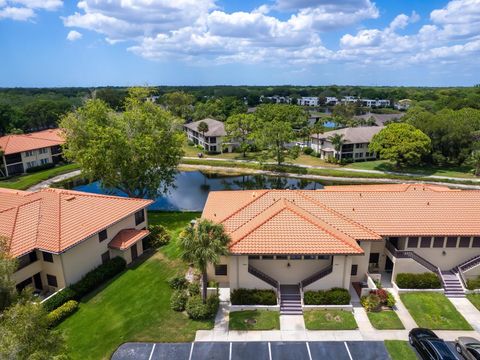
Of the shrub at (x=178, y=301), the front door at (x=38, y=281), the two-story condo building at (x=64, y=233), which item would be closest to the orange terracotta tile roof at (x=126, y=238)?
the two-story condo building at (x=64, y=233)

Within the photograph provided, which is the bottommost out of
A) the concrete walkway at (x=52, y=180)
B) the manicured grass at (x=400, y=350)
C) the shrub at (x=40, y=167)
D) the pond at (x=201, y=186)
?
the pond at (x=201, y=186)

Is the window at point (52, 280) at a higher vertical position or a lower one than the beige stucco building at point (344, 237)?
lower

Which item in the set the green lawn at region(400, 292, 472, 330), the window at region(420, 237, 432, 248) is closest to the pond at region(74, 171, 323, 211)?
the window at region(420, 237, 432, 248)

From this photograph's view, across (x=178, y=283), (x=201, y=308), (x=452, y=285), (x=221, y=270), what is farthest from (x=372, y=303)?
(x=178, y=283)

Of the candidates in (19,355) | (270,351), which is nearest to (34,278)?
(19,355)

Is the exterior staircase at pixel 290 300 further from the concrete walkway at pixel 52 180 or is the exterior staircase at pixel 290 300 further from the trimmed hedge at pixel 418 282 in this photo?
the concrete walkway at pixel 52 180

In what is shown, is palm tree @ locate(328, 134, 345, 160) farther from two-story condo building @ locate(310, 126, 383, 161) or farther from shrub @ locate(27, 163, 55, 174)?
shrub @ locate(27, 163, 55, 174)

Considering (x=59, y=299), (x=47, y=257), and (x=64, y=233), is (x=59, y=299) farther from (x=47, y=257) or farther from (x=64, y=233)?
(x=64, y=233)

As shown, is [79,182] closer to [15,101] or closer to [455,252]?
[455,252]
